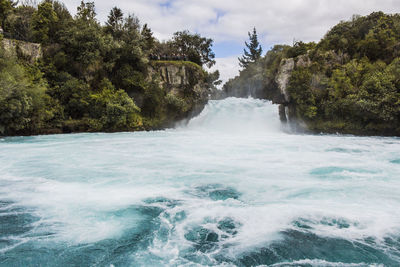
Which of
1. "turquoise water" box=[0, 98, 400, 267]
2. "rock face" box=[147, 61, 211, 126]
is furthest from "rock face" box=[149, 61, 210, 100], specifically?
"turquoise water" box=[0, 98, 400, 267]

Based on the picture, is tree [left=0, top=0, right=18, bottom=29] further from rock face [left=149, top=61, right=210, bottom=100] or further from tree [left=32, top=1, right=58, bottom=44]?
rock face [left=149, top=61, right=210, bottom=100]

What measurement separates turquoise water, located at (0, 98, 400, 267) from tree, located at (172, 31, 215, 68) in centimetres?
2120

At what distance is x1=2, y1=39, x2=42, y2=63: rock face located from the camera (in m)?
17.5

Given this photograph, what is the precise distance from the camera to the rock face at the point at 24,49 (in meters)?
17.5

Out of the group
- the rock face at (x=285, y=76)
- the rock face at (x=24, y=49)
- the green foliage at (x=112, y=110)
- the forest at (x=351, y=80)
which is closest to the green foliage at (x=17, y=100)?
the rock face at (x=24, y=49)

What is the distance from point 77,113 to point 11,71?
17.9 ft

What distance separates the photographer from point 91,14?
1012 inches

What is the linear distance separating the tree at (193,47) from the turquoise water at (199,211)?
21.2m

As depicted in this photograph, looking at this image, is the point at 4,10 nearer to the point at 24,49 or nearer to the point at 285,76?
the point at 24,49

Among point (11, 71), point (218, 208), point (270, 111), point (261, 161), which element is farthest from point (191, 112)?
point (218, 208)

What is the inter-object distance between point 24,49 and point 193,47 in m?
18.2

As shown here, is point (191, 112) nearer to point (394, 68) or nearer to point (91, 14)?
point (91, 14)

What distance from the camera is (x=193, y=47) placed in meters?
32.4

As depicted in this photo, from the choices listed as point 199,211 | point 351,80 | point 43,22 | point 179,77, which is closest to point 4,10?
point 43,22
